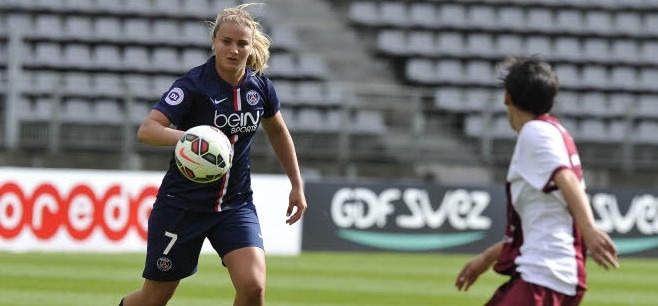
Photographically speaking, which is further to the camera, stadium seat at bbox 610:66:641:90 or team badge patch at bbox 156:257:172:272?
stadium seat at bbox 610:66:641:90

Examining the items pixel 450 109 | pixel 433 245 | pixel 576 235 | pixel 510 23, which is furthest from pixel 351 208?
pixel 576 235

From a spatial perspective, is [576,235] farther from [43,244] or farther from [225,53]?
[43,244]

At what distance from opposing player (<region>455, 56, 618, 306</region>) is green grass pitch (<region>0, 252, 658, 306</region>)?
5.50 metres

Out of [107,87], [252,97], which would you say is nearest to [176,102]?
[252,97]

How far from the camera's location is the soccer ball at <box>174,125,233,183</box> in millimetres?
5879

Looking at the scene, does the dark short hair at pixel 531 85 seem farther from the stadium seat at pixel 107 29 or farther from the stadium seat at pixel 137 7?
the stadium seat at pixel 137 7

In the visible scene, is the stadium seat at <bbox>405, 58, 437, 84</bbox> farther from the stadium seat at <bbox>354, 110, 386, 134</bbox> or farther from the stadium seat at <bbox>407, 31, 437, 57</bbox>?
the stadium seat at <bbox>354, 110, 386, 134</bbox>

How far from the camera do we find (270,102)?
6.72 metres

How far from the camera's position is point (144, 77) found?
21844 mm

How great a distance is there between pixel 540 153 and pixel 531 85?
0.91 ft

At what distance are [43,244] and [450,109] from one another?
7.72 meters

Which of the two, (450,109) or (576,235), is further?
(450,109)

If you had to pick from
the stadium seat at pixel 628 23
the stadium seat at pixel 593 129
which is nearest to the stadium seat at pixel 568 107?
the stadium seat at pixel 593 129

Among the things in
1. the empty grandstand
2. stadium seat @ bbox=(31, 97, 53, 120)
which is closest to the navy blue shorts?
the empty grandstand
